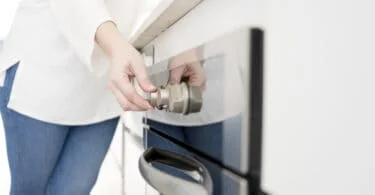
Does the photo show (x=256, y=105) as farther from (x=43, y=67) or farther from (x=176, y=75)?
(x=43, y=67)

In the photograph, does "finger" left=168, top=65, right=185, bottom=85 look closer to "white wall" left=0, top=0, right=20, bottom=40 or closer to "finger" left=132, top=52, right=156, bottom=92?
"finger" left=132, top=52, right=156, bottom=92

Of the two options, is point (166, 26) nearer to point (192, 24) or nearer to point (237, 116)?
point (192, 24)

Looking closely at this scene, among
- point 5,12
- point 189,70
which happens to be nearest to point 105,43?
point 189,70

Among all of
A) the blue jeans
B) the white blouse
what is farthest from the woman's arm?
the blue jeans

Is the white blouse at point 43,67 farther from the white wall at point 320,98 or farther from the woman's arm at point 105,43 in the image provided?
the white wall at point 320,98

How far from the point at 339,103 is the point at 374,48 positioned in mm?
40

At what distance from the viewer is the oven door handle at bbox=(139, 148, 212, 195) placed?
15.6 inches

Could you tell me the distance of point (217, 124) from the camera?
378 mm

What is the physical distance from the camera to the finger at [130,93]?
50 centimetres

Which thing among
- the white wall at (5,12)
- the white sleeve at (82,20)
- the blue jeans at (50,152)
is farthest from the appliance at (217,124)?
the white wall at (5,12)

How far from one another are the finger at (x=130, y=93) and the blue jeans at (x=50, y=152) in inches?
15.5

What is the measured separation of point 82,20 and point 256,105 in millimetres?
395

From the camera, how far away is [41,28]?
81 centimetres

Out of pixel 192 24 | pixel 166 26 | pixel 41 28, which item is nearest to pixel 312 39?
pixel 192 24
